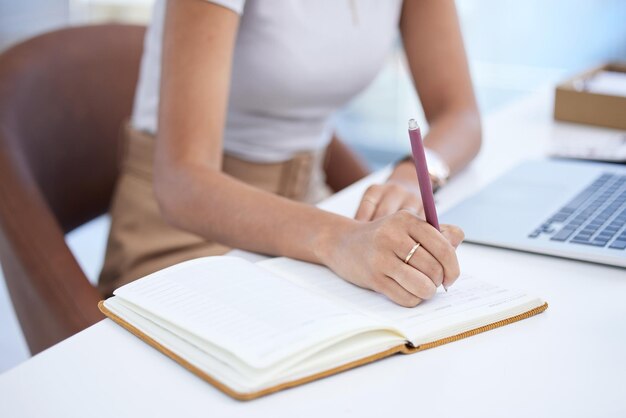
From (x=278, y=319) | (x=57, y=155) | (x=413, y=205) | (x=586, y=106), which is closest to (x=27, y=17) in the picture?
(x=57, y=155)

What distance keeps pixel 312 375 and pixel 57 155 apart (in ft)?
2.55

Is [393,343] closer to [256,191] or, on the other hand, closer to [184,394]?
[184,394]

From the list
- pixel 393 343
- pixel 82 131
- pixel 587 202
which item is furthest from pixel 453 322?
pixel 82 131

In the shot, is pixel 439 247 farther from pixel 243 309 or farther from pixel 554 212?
pixel 554 212

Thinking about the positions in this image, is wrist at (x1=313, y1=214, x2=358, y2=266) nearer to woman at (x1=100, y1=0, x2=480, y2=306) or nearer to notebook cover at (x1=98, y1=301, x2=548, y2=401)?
woman at (x1=100, y1=0, x2=480, y2=306)

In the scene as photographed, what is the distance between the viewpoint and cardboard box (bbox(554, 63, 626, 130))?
1.35 m

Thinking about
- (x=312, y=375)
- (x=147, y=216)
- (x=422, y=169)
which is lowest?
(x=147, y=216)

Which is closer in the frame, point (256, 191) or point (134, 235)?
point (256, 191)

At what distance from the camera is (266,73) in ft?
3.75

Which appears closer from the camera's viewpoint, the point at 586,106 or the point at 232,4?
the point at 232,4

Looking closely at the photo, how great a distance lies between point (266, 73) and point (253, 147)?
0.46 ft

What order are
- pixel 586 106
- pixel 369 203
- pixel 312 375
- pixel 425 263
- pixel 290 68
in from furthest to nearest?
1. pixel 586 106
2. pixel 290 68
3. pixel 369 203
4. pixel 425 263
5. pixel 312 375

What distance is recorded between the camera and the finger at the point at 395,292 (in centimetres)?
72

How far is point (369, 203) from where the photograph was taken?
0.90 meters
